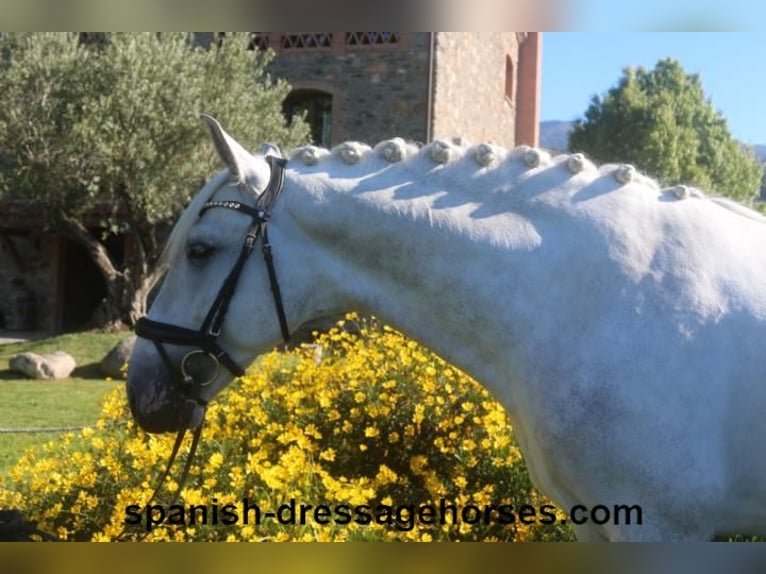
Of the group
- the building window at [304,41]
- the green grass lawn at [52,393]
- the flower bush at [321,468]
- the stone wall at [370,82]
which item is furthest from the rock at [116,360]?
the building window at [304,41]

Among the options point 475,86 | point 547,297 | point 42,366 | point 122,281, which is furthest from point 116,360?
point 475,86

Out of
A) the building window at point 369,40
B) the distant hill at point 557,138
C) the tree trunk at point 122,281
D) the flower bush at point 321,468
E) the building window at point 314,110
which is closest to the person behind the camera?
the flower bush at point 321,468

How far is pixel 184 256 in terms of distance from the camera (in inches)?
87.2

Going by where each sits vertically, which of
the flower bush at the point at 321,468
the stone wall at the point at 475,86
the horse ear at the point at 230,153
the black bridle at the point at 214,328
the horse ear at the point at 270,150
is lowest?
the flower bush at the point at 321,468

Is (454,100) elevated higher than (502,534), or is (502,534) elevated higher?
(454,100)

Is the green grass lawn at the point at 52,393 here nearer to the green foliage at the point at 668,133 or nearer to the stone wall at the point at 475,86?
the stone wall at the point at 475,86

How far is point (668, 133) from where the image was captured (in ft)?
112

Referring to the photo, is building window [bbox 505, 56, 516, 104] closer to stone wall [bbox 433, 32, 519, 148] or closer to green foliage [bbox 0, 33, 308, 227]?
stone wall [bbox 433, 32, 519, 148]

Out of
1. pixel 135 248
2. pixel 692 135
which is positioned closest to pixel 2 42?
pixel 135 248

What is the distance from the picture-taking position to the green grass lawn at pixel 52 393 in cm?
700

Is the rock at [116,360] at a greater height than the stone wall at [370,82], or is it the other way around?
the stone wall at [370,82]

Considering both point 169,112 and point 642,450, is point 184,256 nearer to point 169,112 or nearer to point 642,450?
point 642,450

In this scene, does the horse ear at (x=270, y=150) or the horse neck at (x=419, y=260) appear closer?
the horse neck at (x=419, y=260)

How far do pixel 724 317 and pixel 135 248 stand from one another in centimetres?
1446
